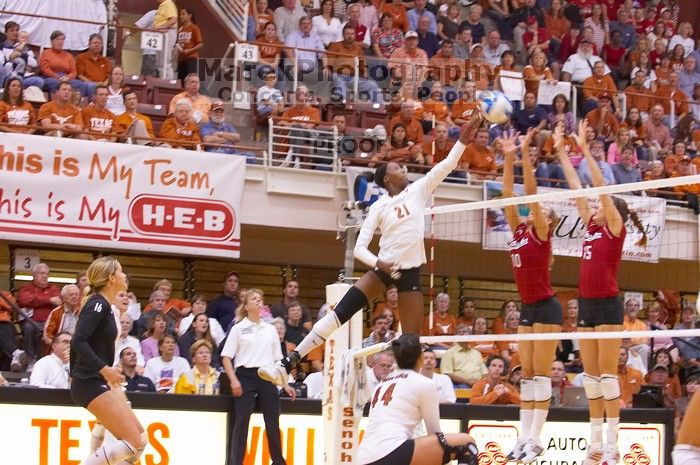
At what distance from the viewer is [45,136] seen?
14.8 metres

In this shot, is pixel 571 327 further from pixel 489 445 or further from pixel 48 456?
pixel 48 456

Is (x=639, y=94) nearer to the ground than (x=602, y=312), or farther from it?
farther from it

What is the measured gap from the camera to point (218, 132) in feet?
53.5

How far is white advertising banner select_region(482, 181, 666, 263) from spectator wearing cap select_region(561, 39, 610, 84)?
3.92 metres

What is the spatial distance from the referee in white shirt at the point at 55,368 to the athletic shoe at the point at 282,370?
8.37 feet

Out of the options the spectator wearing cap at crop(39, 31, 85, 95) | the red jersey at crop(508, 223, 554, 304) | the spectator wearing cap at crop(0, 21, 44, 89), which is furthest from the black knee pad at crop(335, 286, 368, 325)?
the spectator wearing cap at crop(39, 31, 85, 95)

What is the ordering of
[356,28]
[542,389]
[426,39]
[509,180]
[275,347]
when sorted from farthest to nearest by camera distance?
1. [426,39]
2. [356,28]
3. [275,347]
4. [509,180]
5. [542,389]

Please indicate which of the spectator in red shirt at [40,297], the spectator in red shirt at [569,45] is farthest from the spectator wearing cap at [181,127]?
the spectator in red shirt at [569,45]

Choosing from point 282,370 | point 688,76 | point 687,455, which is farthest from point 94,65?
point 687,455

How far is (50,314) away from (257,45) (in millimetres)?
5506

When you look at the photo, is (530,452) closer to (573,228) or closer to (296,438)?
(296,438)

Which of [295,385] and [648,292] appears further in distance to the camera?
[648,292]

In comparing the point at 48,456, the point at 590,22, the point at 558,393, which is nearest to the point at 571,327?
the point at 558,393

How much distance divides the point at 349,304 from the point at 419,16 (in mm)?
11547
